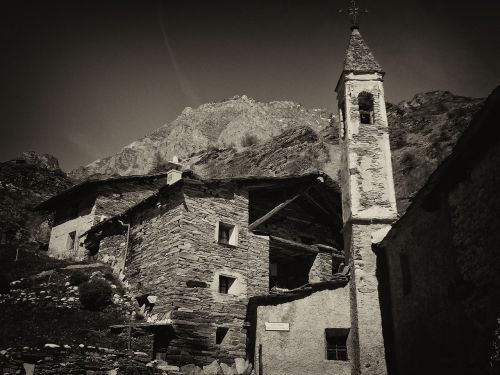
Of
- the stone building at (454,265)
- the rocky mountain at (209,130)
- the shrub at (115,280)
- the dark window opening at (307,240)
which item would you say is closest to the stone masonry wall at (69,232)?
the shrub at (115,280)

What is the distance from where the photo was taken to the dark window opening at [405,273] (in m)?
10.5

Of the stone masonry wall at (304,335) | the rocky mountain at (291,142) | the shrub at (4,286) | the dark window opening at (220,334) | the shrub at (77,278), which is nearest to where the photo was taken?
the stone masonry wall at (304,335)

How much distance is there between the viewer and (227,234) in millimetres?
16297

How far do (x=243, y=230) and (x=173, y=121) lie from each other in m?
75.2

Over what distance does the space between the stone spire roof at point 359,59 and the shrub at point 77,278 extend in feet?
41.7

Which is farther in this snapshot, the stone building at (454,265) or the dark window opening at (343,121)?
the dark window opening at (343,121)

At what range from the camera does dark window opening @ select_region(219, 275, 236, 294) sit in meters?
15.2

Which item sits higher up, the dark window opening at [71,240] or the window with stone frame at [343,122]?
the window with stone frame at [343,122]

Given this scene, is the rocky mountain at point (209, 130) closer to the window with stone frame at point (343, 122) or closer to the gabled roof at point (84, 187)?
the gabled roof at point (84, 187)

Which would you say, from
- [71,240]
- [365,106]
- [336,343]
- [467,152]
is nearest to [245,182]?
[365,106]

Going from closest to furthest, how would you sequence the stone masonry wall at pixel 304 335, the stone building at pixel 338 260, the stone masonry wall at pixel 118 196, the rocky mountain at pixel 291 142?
the stone building at pixel 338 260 < the stone masonry wall at pixel 304 335 < the stone masonry wall at pixel 118 196 < the rocky mountain at pixel 291 142

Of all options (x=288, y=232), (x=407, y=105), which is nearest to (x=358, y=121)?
(x=288, y=232)

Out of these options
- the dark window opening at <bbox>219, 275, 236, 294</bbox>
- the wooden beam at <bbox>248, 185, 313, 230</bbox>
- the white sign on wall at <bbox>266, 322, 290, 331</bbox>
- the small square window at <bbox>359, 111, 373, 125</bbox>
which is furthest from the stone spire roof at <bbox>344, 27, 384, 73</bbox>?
the white sign on wall at <bbox>266, 322, 290, 331</bbox>

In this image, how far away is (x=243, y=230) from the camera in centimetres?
1639
